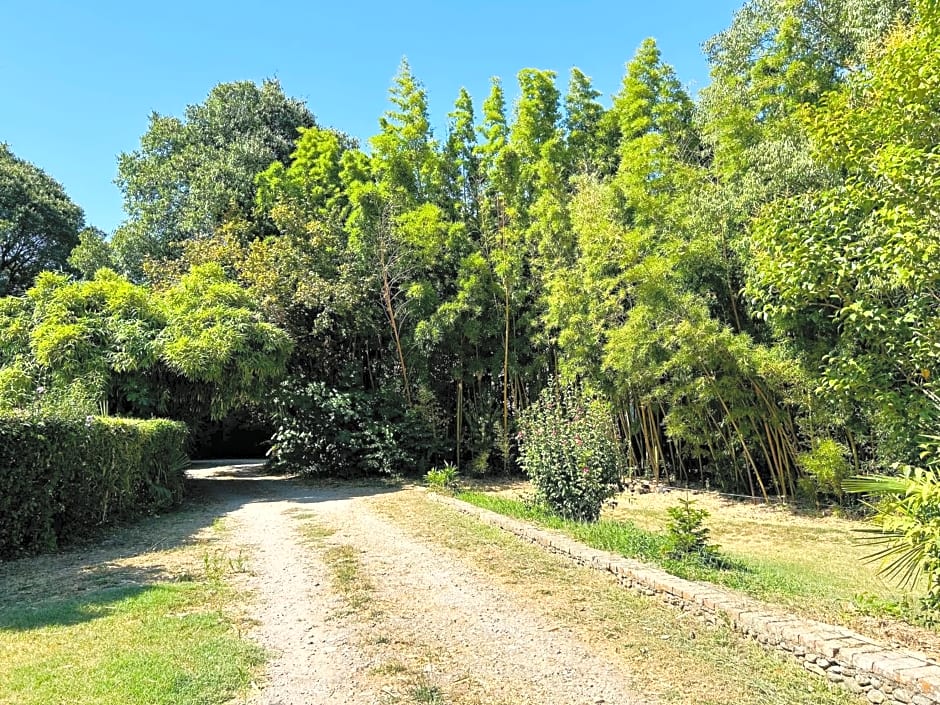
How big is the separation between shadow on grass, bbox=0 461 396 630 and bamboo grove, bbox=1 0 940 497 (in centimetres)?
361

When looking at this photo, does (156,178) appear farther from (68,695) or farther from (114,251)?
(68,695)

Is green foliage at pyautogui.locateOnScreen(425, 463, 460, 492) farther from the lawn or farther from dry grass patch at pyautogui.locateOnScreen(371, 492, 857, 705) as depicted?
the lawn

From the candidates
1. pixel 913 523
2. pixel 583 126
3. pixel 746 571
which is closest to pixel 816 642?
pixel 913 523

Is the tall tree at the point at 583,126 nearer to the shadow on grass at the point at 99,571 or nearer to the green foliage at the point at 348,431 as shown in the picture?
the green foliage at the point at 348,431

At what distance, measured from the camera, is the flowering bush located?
18.8 ft

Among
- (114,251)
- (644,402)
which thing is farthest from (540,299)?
(114,251)

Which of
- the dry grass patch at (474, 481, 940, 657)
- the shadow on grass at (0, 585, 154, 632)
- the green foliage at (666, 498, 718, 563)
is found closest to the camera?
the dry grass patch at (474, 481, 940, 657)

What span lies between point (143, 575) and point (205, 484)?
6838 millimetres

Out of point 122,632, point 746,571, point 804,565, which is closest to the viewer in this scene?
point 122,632

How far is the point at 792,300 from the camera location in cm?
462

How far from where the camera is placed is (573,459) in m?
5.81

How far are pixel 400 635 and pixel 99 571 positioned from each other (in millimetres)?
2776

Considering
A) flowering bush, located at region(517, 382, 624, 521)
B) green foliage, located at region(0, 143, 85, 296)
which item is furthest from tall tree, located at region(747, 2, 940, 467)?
green foliage, located at region(0, 143, 85, 296)

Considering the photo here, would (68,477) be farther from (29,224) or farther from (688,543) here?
(29,224)
